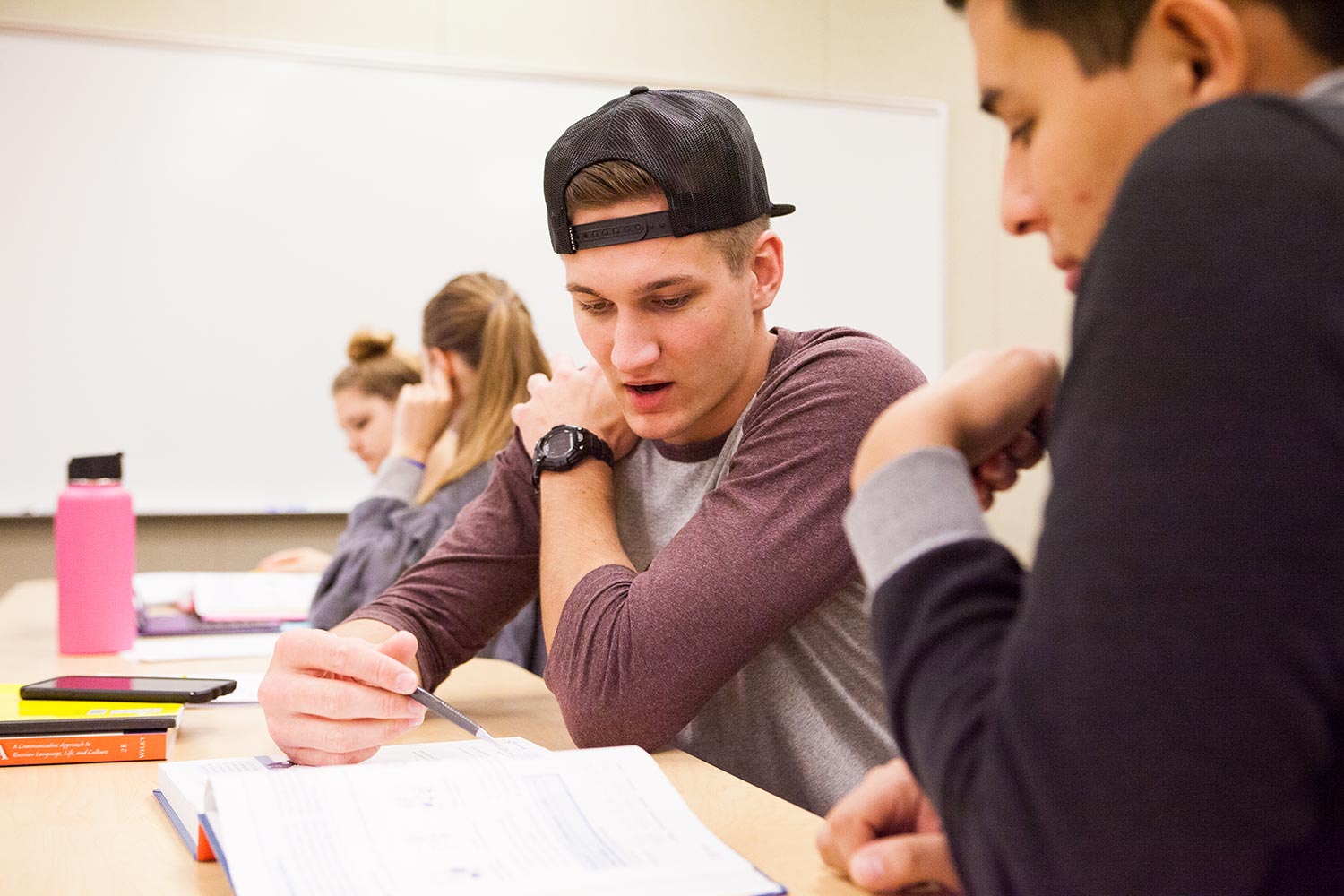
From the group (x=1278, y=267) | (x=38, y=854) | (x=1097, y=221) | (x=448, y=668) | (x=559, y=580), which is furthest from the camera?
(x=448, y=668)

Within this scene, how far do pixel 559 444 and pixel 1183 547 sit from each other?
0.92 metres

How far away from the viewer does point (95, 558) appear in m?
1.64

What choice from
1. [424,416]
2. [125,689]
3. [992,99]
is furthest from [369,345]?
[992,99]

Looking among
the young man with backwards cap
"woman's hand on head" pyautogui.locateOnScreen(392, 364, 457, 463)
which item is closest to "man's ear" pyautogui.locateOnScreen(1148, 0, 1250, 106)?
the young man with backwards cap

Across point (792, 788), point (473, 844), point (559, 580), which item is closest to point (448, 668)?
point (559, 580)

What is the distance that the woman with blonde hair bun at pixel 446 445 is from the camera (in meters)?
1.92

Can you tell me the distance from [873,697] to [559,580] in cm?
32

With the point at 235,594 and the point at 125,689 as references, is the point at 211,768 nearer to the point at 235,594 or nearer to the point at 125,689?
the point at 125,689

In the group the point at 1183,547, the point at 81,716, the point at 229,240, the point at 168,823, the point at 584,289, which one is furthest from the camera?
the point at 229,240

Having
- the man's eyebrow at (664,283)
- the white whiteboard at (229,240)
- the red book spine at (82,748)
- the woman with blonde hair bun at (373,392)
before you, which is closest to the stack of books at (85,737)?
the red book spine at (82,748)

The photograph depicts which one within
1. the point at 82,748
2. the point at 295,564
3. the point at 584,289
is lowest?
the point at 295,564

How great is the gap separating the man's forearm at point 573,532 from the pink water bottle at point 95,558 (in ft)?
2.27

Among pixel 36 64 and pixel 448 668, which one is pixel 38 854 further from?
pixel 36 64

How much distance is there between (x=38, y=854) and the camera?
80 centimetres
